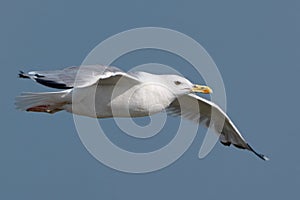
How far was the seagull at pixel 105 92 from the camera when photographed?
40.5ft

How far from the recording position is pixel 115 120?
44.8 ft

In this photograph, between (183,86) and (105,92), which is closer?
(105,92)

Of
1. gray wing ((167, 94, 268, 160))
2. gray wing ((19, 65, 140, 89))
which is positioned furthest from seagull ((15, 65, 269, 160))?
gray wing ((167, 94, 268, 160))

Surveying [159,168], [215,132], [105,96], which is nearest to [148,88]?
[105,96]

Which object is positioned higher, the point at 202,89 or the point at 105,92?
the point at 202,89

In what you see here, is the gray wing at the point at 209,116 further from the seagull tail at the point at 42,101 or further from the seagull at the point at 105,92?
the seagull tail at the point at 42,101

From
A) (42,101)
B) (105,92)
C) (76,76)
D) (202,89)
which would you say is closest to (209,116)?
(202,89)

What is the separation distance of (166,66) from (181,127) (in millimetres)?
1304

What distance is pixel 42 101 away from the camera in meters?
13.4

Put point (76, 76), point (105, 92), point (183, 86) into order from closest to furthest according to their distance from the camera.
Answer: point (76, 76) < point (105, 92) < point (183, 86)

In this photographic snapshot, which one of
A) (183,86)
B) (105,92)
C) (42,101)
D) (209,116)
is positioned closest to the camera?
(105,92)

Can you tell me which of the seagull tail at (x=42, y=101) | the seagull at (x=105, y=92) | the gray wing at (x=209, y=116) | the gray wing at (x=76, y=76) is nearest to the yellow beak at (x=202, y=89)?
the seagull at (x=105, y=92)

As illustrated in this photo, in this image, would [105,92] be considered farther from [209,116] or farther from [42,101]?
[209,116]

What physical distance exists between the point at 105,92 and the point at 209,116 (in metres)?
2.51
